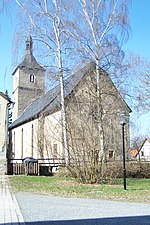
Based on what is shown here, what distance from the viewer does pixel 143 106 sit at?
27.7 meters

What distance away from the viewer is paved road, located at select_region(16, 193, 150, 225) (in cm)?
731

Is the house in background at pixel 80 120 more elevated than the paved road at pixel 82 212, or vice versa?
the house in background at pixel 80 120

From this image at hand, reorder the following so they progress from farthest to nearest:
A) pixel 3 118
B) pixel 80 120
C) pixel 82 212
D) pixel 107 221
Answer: pixel 3 118
pixel 80 120
pixel 82 212
pixel 107 221

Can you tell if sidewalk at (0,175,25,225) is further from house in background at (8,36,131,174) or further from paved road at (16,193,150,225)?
house in background at (8,36,131,174)

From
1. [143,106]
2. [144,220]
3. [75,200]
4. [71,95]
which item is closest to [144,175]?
[143,106]

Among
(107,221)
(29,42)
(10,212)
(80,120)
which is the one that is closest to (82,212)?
(107,221)

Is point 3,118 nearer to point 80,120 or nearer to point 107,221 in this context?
point 80,120

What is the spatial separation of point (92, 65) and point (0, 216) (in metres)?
15.1

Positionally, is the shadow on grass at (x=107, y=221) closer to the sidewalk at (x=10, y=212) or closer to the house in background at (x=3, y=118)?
→ the sidewalk at (x=10, y=212)

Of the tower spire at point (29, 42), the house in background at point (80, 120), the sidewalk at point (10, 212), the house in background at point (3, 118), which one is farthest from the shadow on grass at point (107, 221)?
the house in background at point (3, 118)

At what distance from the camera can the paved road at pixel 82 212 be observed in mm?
7309

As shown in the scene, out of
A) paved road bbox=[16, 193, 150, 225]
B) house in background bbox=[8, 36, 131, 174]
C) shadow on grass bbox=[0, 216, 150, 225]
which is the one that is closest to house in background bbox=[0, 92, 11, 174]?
house in background bbox=[8, 36, 131, 174]

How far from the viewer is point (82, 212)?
8.35 metres

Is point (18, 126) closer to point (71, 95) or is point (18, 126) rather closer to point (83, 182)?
point (71, 95)
